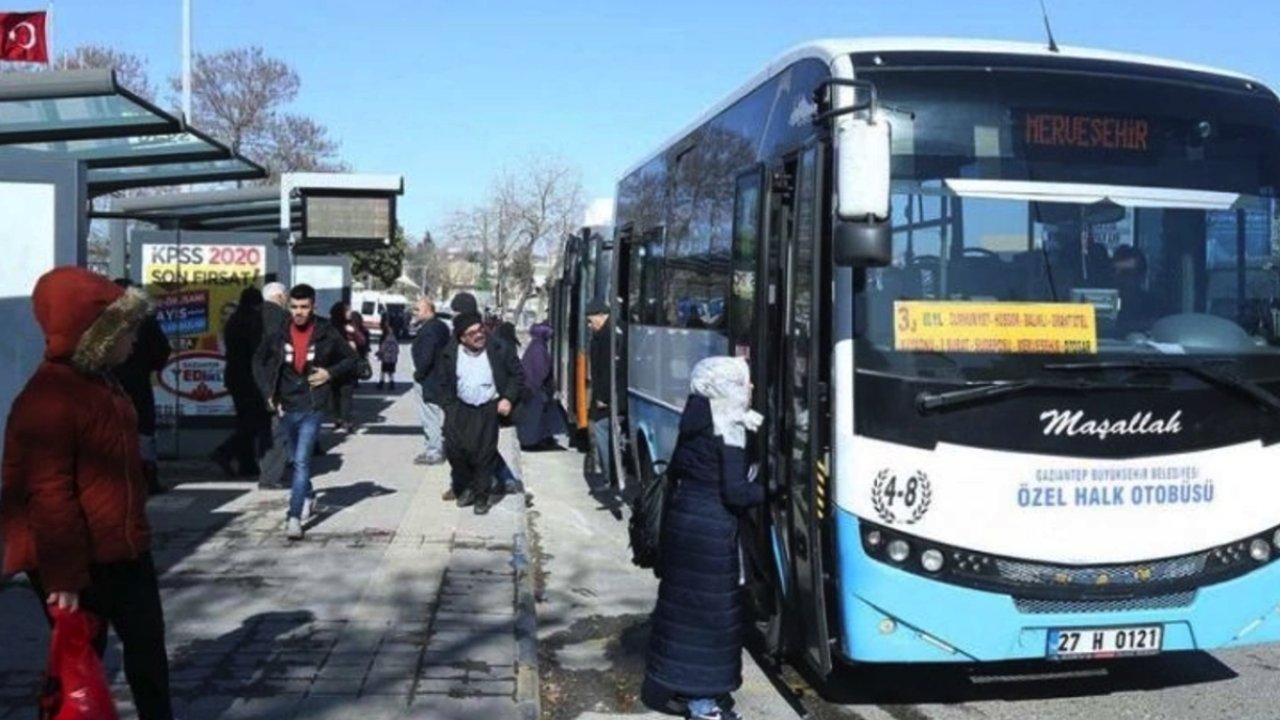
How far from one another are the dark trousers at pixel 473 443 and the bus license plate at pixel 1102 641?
640 centimetres

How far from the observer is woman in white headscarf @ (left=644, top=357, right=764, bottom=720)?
5.87m

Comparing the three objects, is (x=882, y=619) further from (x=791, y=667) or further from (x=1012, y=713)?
(x=791, y=667)

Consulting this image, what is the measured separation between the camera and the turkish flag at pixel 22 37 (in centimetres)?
1542

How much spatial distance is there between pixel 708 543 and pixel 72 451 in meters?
2.73

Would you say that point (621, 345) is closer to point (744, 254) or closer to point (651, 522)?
point (744, 254)

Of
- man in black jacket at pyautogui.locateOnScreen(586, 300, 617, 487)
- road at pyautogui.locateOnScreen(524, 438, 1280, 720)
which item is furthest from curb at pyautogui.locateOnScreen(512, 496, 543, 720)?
man in black jacket at pyautogui.locateOnScreen(586, 300, 617, 487)

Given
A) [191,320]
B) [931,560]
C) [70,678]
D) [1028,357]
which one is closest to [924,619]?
[931,560]

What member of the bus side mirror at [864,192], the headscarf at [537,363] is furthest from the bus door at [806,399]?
the headscarf at [537,363]

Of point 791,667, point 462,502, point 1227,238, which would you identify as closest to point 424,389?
point 462,502

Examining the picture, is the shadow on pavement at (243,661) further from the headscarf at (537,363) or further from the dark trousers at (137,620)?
the headscarf at (537,363)

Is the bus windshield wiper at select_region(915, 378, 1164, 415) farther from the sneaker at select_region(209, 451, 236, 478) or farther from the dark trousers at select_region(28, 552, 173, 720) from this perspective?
the sneaker at select_region(209, 451, 236, 478)

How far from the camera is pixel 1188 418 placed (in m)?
5.92

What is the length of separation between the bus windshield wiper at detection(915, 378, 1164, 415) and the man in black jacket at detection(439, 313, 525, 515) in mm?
6332

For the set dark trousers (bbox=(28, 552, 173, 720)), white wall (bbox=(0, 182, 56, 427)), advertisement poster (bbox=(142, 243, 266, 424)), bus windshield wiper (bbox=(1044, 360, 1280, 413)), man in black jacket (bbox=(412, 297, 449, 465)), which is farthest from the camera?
advertisement poster (bbox=(142, 243, 266, 424))
